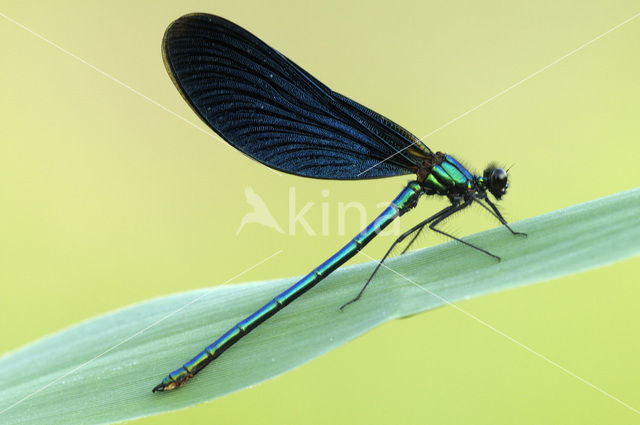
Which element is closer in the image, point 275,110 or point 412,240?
point 412,240

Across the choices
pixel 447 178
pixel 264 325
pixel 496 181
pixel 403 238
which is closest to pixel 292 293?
pixel 264 325

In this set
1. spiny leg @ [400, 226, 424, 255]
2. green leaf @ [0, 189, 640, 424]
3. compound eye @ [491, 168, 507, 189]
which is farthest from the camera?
compound eye @ [491, 168, 507, 189]

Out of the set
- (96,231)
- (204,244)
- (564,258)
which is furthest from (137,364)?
(96,231)

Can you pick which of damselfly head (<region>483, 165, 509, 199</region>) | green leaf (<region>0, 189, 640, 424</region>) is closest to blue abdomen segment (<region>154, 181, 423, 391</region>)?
green leaf (<region>0, 189, 640, 424</region>)

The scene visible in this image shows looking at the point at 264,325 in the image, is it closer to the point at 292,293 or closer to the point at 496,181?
the point at 292,293

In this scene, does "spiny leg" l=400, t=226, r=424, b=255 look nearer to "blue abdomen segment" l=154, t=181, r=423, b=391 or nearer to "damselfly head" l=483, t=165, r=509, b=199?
"blue abdomen segment" l=154, t=181, r=423, b=391

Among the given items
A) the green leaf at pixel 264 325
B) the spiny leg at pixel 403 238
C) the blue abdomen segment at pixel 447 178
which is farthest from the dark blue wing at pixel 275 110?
the green leaf at pixel 264 325
